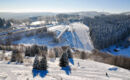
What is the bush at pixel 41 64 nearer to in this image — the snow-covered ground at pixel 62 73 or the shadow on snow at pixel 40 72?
the shadow on snow at pixel 40 72

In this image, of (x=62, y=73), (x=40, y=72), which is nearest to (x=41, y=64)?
(x=40, y=72)

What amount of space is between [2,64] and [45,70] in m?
9.96

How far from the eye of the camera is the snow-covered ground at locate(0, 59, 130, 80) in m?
17.7

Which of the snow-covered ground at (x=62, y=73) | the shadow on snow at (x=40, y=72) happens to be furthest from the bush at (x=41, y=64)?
the snow-covered ground at (x=62, y=73)

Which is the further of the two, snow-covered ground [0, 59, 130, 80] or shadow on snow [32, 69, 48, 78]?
shadow on snow [32, 69, 48, 78]

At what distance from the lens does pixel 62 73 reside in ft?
62.6

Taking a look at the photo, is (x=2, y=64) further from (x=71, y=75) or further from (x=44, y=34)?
(x=44, y=34)

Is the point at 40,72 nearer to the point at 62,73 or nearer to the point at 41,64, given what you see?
the point at 41,64

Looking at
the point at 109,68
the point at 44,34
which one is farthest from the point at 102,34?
the point at 109,68

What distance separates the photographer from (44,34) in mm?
65812

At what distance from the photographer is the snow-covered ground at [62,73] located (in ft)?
58.1

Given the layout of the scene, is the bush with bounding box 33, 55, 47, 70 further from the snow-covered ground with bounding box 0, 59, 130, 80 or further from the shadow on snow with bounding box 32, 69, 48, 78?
the snow-covered ground with bounding box 0, 59, 130, 80

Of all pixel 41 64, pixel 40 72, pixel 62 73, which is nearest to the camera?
pixel 62 73

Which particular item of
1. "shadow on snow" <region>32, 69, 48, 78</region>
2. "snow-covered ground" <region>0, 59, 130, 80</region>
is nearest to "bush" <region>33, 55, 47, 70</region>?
"shadow on snow" <region>32, 69, 48, 78</region>
